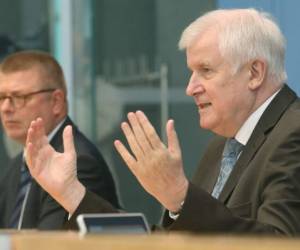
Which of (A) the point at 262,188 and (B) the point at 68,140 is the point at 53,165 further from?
(A) the point at 262,188

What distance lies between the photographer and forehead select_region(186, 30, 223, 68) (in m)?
4.04

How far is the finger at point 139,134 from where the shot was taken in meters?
3.50

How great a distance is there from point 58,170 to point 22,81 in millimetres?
1800

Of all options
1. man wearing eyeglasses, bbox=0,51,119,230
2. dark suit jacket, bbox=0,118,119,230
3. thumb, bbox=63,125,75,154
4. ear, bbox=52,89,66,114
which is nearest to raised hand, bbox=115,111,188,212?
thumb, bbox=63,125,75,154

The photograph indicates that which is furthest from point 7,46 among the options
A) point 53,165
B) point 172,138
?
point 172,138

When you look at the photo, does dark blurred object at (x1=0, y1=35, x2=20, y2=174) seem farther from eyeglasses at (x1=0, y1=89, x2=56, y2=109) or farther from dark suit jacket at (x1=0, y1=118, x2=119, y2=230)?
dark suit jacket at (x1=0, y1=118, x2=119, y2=230)

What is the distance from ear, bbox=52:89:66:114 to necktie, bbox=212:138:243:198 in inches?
62.9

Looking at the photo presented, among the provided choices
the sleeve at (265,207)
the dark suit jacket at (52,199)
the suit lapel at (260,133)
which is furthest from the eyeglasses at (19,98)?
the sleeve at (265,207)

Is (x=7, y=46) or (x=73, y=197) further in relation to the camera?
(x=7, y=46)

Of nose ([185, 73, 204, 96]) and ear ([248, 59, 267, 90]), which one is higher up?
ear ([248, 59, 267, 90])

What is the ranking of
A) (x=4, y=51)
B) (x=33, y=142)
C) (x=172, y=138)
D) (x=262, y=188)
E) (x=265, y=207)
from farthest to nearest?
1. (x=4, y=51)
2. (x=33, y=142)
3. (x=262, y=188)
4. (x=265, y=207)
5. (x=172, y=138)

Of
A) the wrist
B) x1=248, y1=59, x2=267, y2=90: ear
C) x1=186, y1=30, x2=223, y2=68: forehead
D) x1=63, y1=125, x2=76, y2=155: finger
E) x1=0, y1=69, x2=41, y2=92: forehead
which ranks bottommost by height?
x1=0, y1=69, x2=41, y2=92: forehead

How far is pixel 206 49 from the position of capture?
405 centimetres

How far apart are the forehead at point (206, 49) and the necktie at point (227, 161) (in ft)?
1.03
